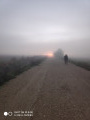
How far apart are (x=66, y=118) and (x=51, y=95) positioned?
310 cm

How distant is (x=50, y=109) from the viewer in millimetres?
6602

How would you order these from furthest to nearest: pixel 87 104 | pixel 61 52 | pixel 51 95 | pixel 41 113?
pixel 61 52 → pixel 51 95 → pixel 87 104 → pixel 41 113

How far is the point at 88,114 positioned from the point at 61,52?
138 m

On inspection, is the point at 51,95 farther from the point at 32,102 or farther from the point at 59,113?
the point at 59,113

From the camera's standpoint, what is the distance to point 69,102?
7531 mm

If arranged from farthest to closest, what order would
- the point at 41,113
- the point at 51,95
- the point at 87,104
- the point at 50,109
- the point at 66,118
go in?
the point at 51,95, the point at 87,104, the point at 50,109, the point at 41,113, the point at 66,118

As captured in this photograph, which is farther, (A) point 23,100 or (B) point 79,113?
(A) point 23,100

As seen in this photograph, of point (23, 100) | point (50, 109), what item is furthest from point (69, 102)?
point (23, 100)

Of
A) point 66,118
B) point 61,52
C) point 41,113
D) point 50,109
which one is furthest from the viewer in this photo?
point 61,52

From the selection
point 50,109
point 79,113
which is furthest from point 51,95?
point 79,113

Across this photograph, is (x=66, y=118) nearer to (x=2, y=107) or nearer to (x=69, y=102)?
(x=69, y=102)

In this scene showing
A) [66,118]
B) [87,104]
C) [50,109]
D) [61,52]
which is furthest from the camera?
[61,52]

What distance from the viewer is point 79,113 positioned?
244 inches

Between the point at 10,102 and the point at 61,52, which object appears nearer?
the point at 10,102
